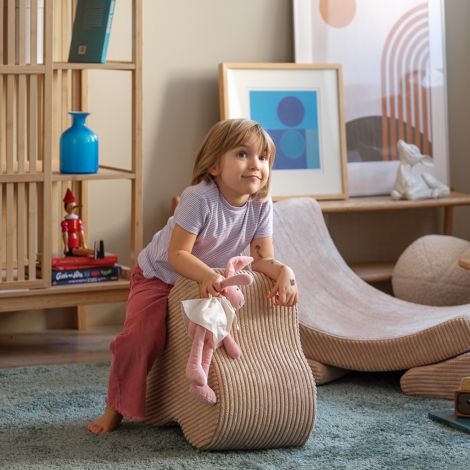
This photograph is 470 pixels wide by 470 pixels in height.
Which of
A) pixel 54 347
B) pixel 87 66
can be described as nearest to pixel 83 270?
pixel 54 347

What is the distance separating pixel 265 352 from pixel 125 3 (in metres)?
1.88

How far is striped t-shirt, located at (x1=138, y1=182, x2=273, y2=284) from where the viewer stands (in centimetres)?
238

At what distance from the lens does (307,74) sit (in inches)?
156

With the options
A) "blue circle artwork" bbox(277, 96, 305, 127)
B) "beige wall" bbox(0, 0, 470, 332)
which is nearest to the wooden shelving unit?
"beige wall" bbox(0, 0, 470, 332)

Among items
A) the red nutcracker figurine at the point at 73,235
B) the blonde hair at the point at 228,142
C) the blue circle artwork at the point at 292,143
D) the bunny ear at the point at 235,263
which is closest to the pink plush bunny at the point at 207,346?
the bunny ear at the point at 235,263

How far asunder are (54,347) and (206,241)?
48.6 inches

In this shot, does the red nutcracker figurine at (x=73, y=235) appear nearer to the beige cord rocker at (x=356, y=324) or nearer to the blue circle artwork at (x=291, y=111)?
the beige cord rocker at (x=356, y=324)

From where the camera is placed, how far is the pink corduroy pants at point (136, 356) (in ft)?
7.91

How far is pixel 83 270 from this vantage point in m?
3.36

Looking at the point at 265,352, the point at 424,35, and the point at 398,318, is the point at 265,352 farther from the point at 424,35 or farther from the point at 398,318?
the point at 424,35

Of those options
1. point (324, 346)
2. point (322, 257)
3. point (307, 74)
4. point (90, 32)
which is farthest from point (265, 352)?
point (307, 74)

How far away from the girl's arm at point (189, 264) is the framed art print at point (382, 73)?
180cm

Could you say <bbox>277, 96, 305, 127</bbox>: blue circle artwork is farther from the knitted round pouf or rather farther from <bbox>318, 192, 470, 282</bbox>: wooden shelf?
the knitted round pouf

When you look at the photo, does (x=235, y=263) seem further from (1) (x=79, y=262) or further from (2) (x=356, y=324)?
(1) (x=79, y=262)
